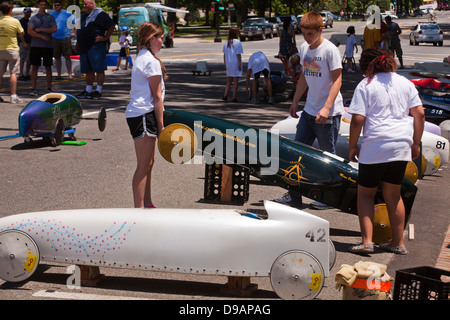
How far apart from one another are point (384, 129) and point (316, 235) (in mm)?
1404

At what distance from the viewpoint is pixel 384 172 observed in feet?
20.0

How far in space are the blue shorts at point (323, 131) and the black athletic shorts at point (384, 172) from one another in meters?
1.31

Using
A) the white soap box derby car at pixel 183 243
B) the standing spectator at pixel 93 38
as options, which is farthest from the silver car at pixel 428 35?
the white soap box derby car at pixel 183 243

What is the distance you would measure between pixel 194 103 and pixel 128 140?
4815mm

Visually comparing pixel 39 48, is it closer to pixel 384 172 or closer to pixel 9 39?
pixel 9 39

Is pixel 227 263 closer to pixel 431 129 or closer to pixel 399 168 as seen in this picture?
pixel 399 168

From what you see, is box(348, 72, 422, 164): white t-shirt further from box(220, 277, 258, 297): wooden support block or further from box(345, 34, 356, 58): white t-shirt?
box(345, 34, 356, 58): white t-shirt

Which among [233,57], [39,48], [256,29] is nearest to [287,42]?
[233,57]

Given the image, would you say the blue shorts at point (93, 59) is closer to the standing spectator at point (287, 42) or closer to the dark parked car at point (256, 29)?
the standing spectator at point (287, 42)

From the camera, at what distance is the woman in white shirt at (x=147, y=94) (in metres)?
6.53

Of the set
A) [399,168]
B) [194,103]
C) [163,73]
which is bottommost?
[194,103]

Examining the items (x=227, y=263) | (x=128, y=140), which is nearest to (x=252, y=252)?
(x=227, y=263)

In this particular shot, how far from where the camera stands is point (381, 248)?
6.48m

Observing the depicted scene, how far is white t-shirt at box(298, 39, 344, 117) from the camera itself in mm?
7289
